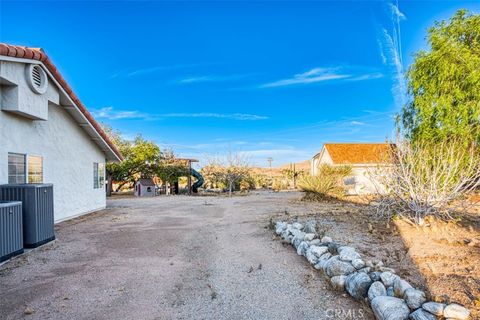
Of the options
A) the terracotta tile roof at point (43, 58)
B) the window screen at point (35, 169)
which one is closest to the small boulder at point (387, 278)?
the terracotta tile roof at point (43, 58)

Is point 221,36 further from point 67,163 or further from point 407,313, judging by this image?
point 407,313

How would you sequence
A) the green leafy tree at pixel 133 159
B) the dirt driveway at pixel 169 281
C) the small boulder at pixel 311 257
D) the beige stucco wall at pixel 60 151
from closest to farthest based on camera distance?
the dirt driveway at pixel 169 281 → the small boulder at pixel 311 257 → the beige stucco wall at pixel 60 151 → the green leafy tree at pixel 133 159

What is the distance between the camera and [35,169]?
8828 millimetres

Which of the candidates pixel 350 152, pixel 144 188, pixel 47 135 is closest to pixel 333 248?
pixel 47 135

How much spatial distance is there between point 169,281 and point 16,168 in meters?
6.32

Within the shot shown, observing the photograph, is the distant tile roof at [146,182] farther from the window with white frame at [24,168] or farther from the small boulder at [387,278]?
the small boulder at [387,278]

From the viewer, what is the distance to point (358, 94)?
2138 centimetres

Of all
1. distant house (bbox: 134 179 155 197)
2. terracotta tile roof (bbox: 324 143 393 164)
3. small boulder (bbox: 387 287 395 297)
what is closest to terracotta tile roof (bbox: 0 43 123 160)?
small boulder (bbox: 387 287 395 297)

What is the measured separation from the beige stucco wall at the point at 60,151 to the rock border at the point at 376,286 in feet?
25.3

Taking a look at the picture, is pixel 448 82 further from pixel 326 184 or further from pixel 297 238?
pixel 297 238

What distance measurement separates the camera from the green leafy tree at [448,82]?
40.8 ft

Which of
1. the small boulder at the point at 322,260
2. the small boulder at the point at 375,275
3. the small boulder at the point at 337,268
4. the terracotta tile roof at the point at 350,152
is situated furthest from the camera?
the terracotta tile roof at the point at 350,152

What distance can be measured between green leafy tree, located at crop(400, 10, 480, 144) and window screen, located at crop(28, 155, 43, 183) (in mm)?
14534

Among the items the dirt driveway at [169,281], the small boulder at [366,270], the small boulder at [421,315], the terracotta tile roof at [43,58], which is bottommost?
the dirt driveway at [169,281]
